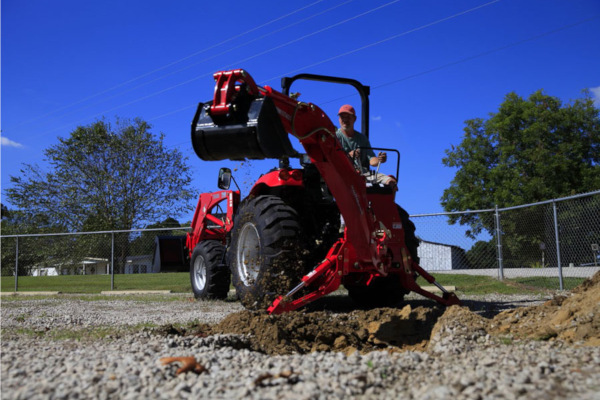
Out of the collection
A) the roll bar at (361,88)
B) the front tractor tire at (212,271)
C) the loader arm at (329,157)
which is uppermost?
the roll bar at (361,88)

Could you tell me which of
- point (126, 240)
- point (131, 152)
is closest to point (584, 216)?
point (126, 240)

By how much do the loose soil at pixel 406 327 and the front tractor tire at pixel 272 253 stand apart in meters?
0.76

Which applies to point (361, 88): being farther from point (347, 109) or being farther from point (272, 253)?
point (272, 253)

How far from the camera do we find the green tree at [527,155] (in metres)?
29.2

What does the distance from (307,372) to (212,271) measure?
641 cm

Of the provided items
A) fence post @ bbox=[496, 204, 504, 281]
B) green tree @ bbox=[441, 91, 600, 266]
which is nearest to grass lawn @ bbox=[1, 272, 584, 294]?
fence post @ bbox=[496, 204, 504, 281]

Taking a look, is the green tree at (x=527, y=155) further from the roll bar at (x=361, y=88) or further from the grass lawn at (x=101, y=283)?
the roll bar at (x=361, y=88)

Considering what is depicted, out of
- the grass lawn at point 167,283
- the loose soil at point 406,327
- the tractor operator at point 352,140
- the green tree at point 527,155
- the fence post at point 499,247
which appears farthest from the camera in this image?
the green tree at point 527,155

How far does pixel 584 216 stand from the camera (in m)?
9.64

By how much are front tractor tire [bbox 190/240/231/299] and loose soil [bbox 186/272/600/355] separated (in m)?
3.90

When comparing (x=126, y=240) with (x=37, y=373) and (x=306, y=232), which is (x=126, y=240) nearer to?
(x=306, y=232)

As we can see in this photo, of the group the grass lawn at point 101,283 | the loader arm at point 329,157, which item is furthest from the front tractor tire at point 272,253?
the grass lawn at point 101,283

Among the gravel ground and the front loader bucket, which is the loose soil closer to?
the gravel ground

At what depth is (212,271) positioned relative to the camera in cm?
897
